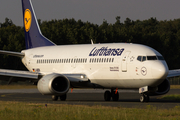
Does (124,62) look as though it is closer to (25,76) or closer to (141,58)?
(141,58)

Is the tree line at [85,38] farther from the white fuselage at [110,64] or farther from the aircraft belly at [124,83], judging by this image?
the aircraft belly at [124,83]

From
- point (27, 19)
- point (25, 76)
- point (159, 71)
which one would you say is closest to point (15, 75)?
point (25, 76)

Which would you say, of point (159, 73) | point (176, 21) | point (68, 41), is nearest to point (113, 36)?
point (68, 41)

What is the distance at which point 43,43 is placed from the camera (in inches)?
1319

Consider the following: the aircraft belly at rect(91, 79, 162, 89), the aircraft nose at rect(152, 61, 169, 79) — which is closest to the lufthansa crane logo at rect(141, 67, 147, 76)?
the aircraft belly at rect(91, 79, 162, 89)

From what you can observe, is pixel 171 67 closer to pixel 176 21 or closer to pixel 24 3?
pixel 176 21

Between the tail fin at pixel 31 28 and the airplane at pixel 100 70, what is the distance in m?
2.35

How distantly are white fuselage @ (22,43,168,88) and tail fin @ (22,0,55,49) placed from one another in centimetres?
367

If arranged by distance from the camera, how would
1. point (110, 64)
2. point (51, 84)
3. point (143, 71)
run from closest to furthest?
point (143, 71) → point (110, 64) → point (51, 84)

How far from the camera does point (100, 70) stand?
81.3 feet

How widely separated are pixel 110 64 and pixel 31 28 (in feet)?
43.2

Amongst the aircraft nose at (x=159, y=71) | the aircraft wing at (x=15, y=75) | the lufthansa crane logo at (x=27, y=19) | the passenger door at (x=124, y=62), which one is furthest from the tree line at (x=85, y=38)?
the aircraft nose at (x=159, y=71)

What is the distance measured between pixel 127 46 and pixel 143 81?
3037 mm

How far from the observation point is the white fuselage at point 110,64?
870 inches
